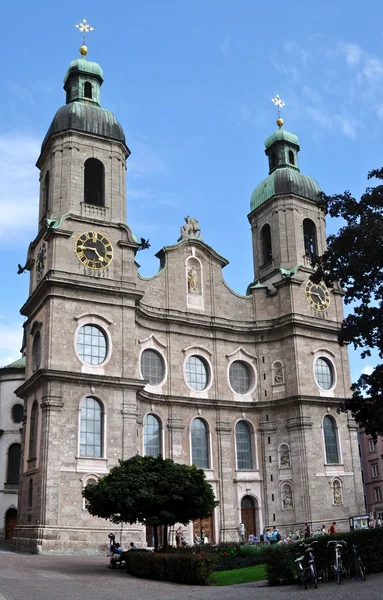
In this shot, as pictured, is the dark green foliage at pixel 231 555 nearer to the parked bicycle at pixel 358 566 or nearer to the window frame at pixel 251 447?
the parked bicycle at pixel 358 566

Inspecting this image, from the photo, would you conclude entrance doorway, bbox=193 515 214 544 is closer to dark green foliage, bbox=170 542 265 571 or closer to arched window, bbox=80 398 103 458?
arched window, bbox=80 398 103 458

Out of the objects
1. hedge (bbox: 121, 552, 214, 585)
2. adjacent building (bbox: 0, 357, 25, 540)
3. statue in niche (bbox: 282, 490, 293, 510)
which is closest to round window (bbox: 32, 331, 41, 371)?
adjacent building (bbox: 0, 357, 25, 540)

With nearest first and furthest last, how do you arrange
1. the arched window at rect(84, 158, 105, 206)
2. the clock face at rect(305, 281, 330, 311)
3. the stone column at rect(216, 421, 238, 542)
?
the stone column at rect(216, 421, 238, 542) < the arched window at rect(84, 158, 105, 206) < the clock face at rect(305, 281, 330, 311)

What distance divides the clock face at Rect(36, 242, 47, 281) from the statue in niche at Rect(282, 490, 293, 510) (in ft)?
64.8

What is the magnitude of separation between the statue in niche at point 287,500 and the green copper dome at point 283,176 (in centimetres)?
2115

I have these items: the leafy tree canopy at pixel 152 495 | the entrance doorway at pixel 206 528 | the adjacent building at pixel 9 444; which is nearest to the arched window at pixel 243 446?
the entrance doorway at pixel 206 528

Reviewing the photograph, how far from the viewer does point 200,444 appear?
136 feet

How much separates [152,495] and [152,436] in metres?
15.0

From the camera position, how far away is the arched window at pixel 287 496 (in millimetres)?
41344

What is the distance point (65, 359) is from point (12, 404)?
18.5 metres

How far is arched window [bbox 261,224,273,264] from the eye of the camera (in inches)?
2003

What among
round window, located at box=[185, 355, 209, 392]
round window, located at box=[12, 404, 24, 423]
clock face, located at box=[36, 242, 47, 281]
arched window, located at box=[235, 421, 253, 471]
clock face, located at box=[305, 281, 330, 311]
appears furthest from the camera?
round window, located at box=[12, 404, 24, 423]

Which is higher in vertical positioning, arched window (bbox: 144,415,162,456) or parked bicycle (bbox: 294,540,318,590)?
arched window (bbox: 144,415,162,456)

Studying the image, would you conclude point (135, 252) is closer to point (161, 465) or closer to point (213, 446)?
point (213, 446)
